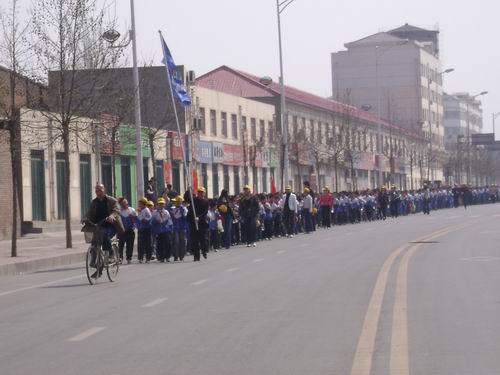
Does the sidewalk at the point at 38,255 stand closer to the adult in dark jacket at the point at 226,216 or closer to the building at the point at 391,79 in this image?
the adult in dark jacket at the point at 226,216

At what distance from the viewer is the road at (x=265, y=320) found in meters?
10.5

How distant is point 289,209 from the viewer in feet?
142

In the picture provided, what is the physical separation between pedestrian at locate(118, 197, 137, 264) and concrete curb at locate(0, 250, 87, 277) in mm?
1404

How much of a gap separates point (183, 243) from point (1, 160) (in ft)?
38.1

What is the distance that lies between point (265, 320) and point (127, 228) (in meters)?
15.4

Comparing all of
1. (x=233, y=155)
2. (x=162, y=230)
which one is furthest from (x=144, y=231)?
(x=233, y=155)

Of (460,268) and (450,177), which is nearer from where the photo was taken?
(460,268)

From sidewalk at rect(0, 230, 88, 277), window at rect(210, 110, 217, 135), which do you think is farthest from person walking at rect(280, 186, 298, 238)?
window at rect(210, 110, 217, 135)

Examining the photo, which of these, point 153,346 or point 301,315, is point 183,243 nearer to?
point 301,315

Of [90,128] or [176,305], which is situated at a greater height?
[90,128]

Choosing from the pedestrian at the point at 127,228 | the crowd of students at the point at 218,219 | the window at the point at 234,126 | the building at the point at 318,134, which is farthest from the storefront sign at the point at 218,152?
the pedestrian at the point at 127,228

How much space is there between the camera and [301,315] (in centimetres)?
1420

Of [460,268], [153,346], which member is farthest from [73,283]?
[153,346]

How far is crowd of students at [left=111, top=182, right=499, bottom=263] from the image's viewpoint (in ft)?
94.5
